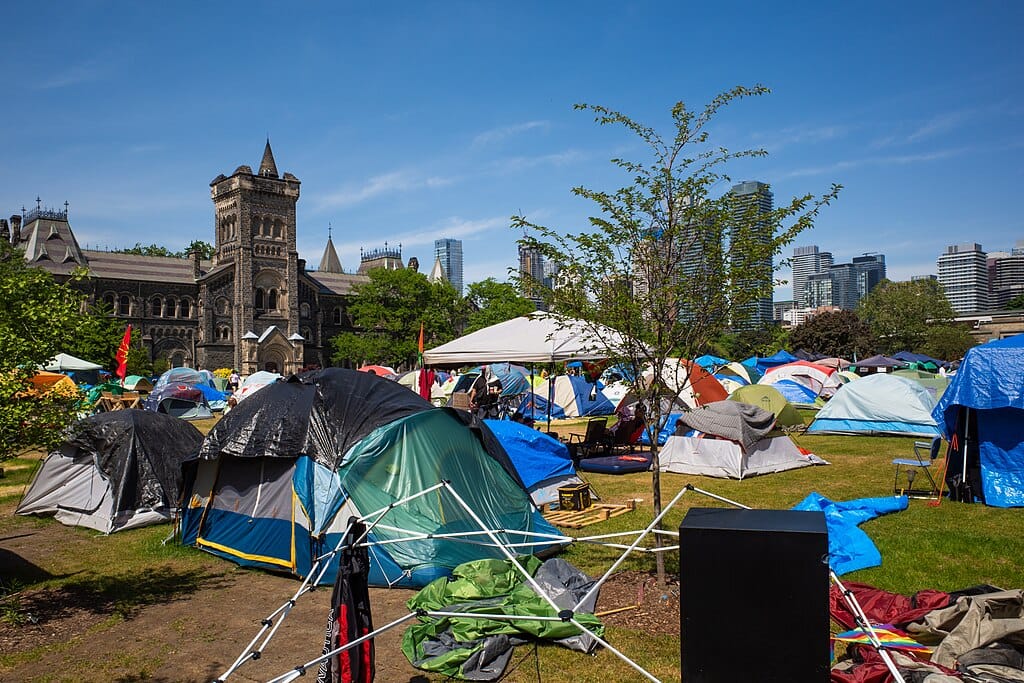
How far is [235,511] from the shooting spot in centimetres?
938

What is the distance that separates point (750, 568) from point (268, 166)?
230 ft

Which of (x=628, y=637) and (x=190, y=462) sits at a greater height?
(x=190, y=462)

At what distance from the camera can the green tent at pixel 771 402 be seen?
880 inches

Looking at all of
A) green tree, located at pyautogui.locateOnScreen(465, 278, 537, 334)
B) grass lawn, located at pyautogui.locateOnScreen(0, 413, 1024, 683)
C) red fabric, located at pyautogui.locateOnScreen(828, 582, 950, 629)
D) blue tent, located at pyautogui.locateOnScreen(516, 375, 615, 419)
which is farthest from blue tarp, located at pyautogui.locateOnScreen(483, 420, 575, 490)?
green tree, located at pyautogui.locateOnScreen(465, 278, 537, 334)

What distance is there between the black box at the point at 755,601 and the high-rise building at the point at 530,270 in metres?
5.14

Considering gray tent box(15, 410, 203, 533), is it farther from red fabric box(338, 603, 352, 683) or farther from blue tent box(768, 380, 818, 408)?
blue tent box(768, 380, 818, 408)

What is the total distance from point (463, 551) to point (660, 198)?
4419mm

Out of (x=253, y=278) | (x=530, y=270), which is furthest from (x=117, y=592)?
(x=253, y=278)

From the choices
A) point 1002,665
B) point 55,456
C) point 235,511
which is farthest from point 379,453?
point 55,456

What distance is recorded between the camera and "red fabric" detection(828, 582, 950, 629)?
253 inches

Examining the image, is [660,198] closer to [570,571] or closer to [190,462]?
[570,571]

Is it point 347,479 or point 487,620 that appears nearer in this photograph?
point 487,620

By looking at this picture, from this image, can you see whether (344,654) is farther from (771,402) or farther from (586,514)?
(771,402)

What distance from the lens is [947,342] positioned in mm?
64812
